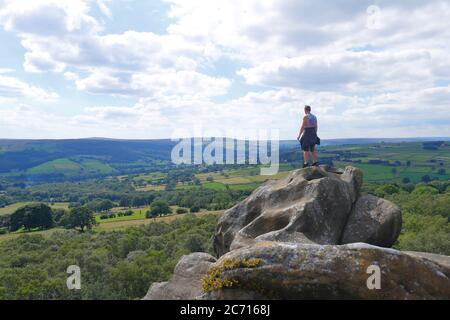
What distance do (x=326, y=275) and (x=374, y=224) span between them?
10.5m

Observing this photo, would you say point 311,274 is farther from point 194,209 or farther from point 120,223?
point 194,209

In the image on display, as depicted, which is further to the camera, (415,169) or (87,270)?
(415,169)

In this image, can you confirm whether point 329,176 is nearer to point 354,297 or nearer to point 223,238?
point 223,238

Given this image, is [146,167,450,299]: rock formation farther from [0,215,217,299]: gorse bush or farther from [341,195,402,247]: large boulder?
[0,215,217,299]: gorse bush

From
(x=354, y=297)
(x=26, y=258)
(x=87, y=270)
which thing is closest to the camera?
(x=354, y=297)

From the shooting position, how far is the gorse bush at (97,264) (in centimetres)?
5300

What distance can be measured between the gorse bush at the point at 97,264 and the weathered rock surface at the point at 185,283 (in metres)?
38.6

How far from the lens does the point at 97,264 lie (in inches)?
2601

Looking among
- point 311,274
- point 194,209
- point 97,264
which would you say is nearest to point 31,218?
point 194,209

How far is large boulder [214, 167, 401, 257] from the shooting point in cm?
1856

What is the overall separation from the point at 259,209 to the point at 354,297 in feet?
37.3

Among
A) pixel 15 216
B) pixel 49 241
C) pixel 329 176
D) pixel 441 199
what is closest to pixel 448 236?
pixel 441 199

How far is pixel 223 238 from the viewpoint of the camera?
75.1 ft

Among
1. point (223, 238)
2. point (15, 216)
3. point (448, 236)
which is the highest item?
point (223, 238)
